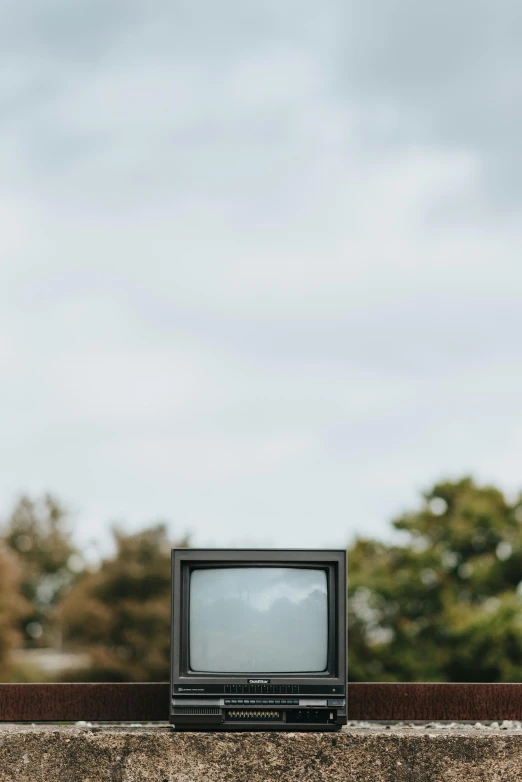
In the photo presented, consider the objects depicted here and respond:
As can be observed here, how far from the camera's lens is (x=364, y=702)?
350 centimetres

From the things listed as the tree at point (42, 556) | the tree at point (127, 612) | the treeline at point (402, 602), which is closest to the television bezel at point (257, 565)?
the treeline at point (402, 602)

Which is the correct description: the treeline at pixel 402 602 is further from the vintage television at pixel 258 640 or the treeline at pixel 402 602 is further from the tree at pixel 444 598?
the vintage television at pixel 258 640

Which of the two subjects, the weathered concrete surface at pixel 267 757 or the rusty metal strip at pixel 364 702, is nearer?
the weathered concrete surface at pixel 267 757

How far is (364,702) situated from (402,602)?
2186 centimetres

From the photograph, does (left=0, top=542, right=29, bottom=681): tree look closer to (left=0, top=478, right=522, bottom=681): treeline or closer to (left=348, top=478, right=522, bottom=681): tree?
(left=0, top=478, right=522, bottom=681): treeline

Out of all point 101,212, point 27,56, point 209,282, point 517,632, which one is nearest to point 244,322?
point 209,282

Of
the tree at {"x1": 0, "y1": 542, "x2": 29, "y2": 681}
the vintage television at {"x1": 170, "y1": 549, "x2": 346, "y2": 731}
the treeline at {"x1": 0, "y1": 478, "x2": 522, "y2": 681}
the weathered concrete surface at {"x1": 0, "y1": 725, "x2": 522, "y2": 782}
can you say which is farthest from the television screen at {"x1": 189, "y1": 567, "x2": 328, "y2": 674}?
the tree at {"x1": 0, "y1": 542, "x2": 29, "y2": 681}

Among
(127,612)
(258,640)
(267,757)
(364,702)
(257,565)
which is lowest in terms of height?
(267,757)

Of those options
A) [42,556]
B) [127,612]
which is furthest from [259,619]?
[42,556]

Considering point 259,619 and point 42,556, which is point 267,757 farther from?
point 42,556

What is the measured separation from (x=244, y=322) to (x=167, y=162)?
16.1 m

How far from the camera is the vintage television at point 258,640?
326 centimetres

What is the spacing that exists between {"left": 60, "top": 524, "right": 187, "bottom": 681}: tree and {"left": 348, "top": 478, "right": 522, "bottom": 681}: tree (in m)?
7.87

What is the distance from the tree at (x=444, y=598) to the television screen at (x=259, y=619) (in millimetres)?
19695
